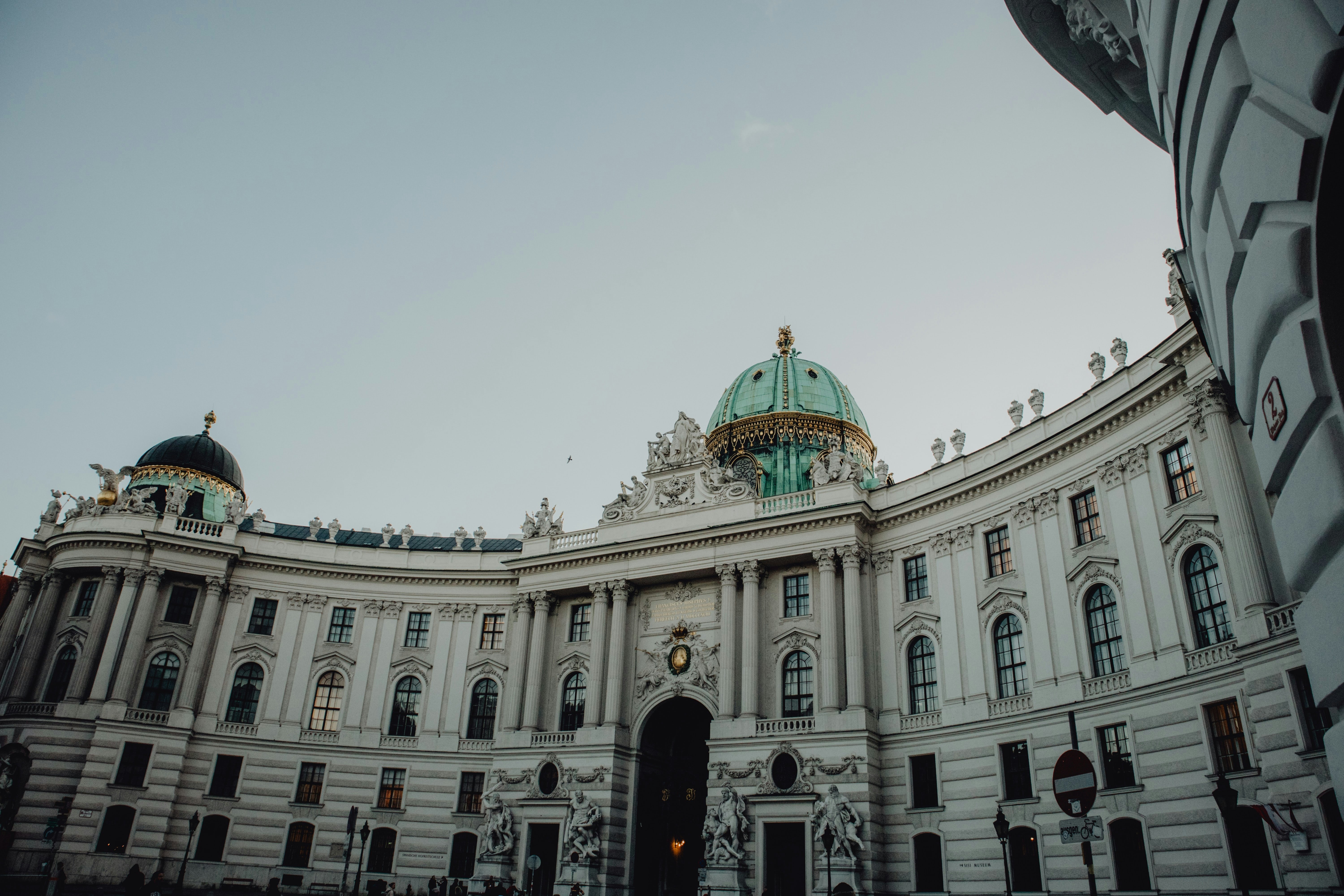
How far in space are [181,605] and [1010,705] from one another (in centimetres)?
4092

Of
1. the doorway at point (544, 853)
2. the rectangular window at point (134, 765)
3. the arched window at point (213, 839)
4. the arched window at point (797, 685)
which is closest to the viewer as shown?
the arched window at point (797, 685)

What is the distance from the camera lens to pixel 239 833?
143ft

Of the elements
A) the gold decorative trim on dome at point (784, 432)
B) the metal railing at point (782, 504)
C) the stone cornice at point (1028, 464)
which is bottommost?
the stone cornice at point (1028, 464)

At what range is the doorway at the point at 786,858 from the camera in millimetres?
35781

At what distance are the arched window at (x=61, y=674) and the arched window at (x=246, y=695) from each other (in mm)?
7395

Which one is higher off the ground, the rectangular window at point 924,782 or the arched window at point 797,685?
the arched window at point 797,685

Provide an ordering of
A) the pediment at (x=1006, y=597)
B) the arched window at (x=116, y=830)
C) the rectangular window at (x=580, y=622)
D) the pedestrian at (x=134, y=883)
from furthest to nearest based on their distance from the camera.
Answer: the rectangular window at (x=580, y=622) < the arched window at (x=116, y=830) < the pediment at (x=1006, y=597) < the pedestrian at (x=134, y=883)

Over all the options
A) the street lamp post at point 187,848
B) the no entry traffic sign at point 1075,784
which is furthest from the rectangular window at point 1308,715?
the street lamp post at point 187,848

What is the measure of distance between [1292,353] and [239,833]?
162ft

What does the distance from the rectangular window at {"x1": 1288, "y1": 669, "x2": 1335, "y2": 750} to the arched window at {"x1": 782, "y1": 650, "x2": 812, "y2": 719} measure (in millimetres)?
19494

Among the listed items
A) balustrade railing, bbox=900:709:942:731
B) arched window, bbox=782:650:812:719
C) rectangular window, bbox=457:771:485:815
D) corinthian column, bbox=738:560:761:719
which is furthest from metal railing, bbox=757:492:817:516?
rectangular window, bbox=457:771:485:815

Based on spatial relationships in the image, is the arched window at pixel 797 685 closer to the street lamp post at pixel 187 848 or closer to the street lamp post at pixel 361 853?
the street lamp post at pixel 361 853

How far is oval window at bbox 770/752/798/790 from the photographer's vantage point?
3662cm

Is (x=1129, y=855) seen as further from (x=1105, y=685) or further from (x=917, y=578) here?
(x=917, y=578)
